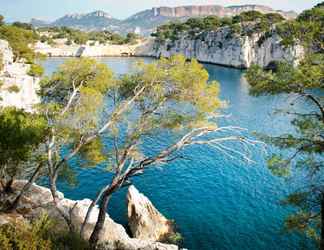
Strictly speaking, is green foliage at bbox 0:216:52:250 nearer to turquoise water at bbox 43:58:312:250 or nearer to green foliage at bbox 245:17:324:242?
green foliage at bbox 245:17:324:242

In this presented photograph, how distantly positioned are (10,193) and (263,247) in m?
15.0

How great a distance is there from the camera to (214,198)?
26.2 m

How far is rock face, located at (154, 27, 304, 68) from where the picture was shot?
9694cm

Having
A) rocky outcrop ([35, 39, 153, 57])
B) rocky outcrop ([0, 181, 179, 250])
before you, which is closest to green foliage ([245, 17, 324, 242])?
rocky outcrop ([0, 181, 179, 250])

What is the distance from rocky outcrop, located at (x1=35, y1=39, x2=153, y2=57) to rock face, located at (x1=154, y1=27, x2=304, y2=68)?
29991 mm

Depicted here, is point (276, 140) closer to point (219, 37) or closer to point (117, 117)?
point (117, 117)

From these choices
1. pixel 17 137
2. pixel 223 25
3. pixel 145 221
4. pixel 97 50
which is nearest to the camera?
pixel 17 137

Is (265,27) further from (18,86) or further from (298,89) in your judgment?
(298,89)

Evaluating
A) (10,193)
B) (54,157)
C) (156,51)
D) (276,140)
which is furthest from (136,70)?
(156,51)

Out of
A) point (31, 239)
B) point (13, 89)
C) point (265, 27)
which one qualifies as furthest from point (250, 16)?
point (31, 239)

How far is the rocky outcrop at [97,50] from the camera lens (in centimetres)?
14650

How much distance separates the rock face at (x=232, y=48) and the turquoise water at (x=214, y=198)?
62489 mm

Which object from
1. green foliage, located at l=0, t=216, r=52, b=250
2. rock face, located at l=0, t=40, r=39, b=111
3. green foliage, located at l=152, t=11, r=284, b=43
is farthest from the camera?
green foliage, located at l=152, t=11, r=284, b=43

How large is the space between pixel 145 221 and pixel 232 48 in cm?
9418
